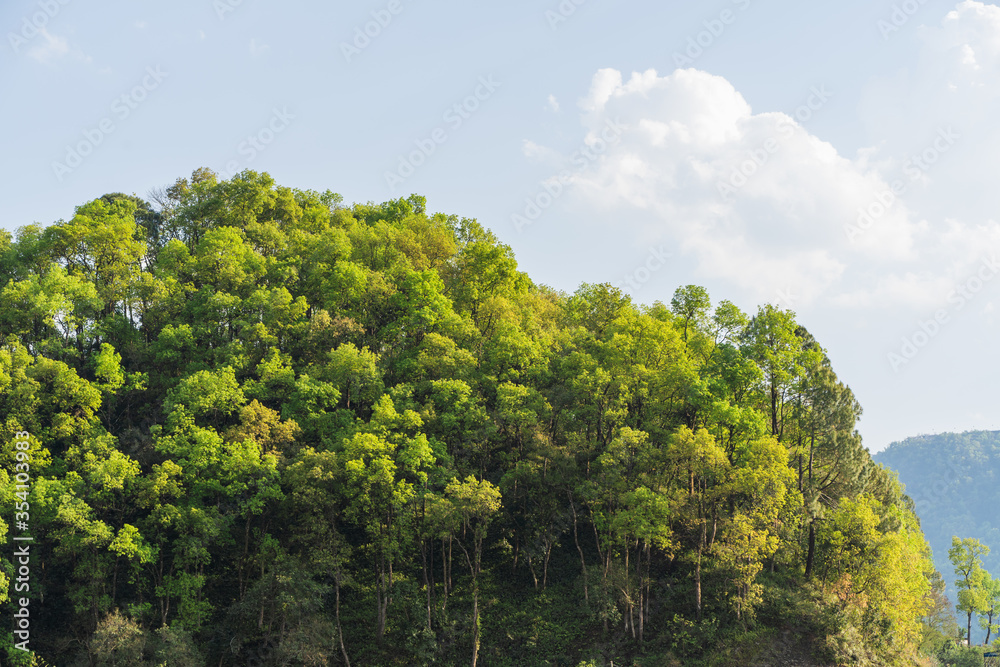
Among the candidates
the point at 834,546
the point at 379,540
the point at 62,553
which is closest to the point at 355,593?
the point at 379,540

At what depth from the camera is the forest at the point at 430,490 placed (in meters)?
30.2

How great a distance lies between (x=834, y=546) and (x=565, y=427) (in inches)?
505

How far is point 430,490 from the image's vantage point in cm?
3198

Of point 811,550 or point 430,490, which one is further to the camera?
point 811,550

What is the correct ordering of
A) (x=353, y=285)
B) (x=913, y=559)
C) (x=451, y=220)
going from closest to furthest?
1. (x=913, y=559)
2. (x=353, y=285)
3. (x=451, y=220)

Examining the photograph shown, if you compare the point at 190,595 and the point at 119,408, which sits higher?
the point at 119,408

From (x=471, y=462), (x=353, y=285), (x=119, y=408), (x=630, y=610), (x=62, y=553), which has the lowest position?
(x=630, y=610)

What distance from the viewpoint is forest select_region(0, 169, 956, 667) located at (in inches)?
1187

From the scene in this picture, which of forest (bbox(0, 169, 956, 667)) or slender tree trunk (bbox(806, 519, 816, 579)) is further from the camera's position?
slender tree trunk (bbox(806, 519, 816, 579))

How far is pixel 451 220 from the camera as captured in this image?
5328cm

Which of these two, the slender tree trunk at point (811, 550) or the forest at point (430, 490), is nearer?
the forest at point (430, 490)

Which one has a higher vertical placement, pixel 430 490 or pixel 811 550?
pixel 430 490

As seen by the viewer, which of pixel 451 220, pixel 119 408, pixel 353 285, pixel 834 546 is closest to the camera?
Result: pixel 834 546

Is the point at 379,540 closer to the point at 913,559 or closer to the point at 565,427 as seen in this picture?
the point at 565,427
